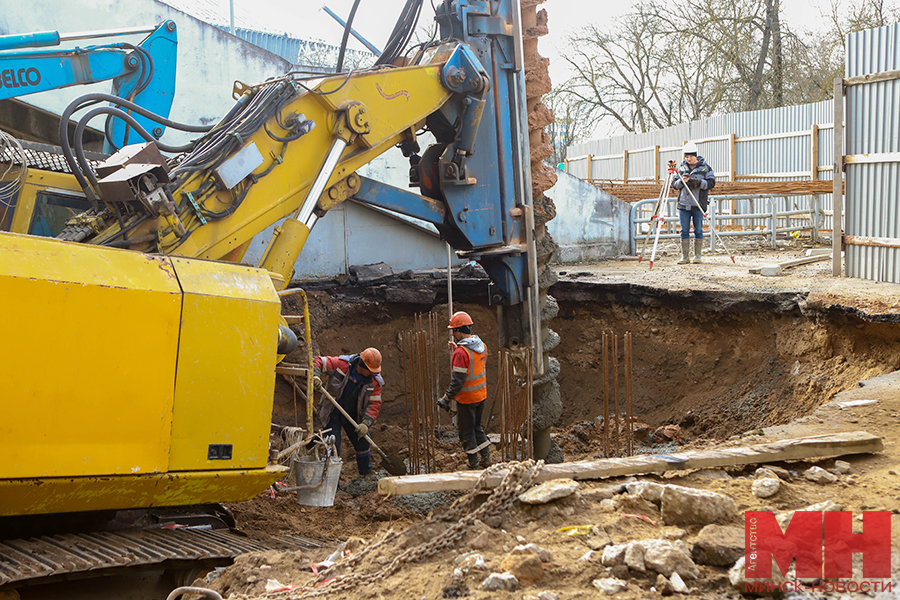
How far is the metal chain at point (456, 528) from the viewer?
3379 mm

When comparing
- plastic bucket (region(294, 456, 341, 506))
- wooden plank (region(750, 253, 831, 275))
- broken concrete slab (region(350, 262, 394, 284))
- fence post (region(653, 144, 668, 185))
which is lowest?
plastic bucket (region(294, 456, 341, 506))

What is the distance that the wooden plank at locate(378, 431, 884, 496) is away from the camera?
402cm

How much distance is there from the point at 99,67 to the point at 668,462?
5.54m

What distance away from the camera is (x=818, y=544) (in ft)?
10.2

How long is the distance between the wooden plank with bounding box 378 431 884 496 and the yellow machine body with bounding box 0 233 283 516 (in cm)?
90

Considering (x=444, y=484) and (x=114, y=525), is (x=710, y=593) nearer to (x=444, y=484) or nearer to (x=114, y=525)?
(x=444, y=484)

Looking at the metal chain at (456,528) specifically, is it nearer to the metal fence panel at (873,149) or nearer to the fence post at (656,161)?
the metal fence panel at (873,149)

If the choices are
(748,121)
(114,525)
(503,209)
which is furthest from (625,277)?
(748,121)

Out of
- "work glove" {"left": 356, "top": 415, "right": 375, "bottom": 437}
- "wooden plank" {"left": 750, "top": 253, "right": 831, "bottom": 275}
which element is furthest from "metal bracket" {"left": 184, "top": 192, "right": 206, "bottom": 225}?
"wooden plank" {"left": 750, "top": 253, "right": 831, "bottom": 275}

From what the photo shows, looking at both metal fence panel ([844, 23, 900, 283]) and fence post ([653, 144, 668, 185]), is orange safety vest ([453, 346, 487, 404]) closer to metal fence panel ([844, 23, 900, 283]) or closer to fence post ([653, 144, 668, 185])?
metal fence panel ([844, 23, 900, 283])

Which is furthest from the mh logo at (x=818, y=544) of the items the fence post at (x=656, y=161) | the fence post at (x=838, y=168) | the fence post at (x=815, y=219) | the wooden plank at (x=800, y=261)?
the fence post at (x=656, y=161)

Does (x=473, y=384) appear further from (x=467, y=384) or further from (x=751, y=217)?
(x=751, y=217)

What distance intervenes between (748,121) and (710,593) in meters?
18.1
